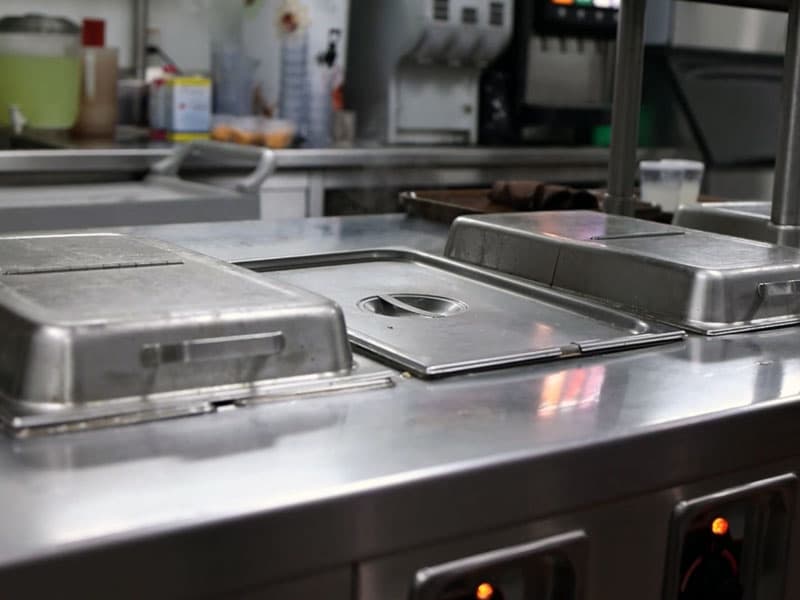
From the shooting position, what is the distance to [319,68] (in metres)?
3.29

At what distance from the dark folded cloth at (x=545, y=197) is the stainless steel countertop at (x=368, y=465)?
739 mm

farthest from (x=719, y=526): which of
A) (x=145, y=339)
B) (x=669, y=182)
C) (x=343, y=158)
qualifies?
(x=343, y=158)

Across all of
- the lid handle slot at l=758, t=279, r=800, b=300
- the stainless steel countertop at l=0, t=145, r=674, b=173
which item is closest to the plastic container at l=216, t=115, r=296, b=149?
the stainless steel countertop at l=0, t=145, r=674, b=173

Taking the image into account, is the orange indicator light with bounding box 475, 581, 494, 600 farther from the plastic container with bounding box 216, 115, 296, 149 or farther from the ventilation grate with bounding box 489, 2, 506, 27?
the ventilation grate with bounding box 489, 2, 506, 27

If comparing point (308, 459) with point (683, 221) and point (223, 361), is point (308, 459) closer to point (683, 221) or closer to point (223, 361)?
point (223, 361)

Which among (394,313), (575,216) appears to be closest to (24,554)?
→ (394,313)

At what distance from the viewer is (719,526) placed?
795 mm

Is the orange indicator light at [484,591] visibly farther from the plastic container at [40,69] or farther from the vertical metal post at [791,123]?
the plastic container at [40,69]

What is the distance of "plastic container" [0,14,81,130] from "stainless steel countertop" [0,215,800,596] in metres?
2.56

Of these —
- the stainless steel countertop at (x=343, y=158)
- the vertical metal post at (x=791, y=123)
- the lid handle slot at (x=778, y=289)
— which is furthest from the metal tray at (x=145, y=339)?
the stainless steel countertop at (x=343, y=158)

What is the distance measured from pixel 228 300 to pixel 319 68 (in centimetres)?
265

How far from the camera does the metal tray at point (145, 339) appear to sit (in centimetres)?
65

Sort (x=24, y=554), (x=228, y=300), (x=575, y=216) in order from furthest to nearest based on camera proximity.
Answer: (x=575, y=216), (x=228, y=300), (x=24, y=554)

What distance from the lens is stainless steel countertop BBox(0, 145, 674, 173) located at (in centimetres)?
263
